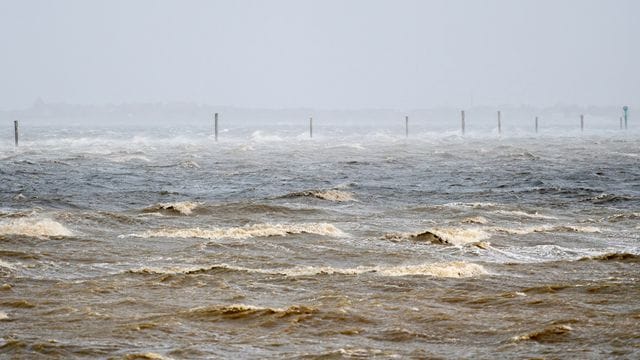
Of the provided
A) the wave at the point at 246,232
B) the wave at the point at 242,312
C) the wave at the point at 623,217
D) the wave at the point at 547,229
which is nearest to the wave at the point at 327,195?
the wave at the point at 246,232

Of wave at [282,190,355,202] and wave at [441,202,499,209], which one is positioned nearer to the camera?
wave at [441,202,499,209]

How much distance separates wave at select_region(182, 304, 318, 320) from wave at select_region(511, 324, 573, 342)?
7.93ft

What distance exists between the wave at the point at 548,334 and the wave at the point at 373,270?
10.6 ft

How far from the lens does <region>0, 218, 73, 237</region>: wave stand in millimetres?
17391

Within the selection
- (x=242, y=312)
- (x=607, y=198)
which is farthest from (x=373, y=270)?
(x=607, y=198)

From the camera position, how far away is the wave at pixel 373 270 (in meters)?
13.5

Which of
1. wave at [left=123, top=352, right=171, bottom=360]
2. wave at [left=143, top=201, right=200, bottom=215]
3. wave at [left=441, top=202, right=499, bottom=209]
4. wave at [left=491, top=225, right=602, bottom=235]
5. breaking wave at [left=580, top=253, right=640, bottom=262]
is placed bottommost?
wave at [left=441, top=202, right=499, bottom=209]

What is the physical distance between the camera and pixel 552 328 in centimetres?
1017

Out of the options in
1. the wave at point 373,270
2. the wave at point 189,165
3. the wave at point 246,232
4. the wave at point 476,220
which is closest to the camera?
the wave at point 373,270

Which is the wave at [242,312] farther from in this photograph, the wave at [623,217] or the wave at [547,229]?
the wave at [623,217]

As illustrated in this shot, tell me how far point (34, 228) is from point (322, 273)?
262 inches

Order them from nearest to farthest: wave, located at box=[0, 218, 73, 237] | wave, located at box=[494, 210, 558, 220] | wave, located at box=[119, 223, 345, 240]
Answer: wave, located at box=[0, 218, 73, 237] → wave, located at box=[119, 223, 345, 240] → wave, located at box=[494, 210, 558, 220]

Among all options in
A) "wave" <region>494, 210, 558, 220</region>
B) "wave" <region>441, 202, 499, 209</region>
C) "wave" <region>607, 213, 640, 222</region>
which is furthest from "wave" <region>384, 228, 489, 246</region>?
"wave" <region>441, 202, 499, 209</region>

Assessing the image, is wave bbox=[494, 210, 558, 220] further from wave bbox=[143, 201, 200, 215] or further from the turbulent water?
wave bbox=[143, 201, 200, 215]
